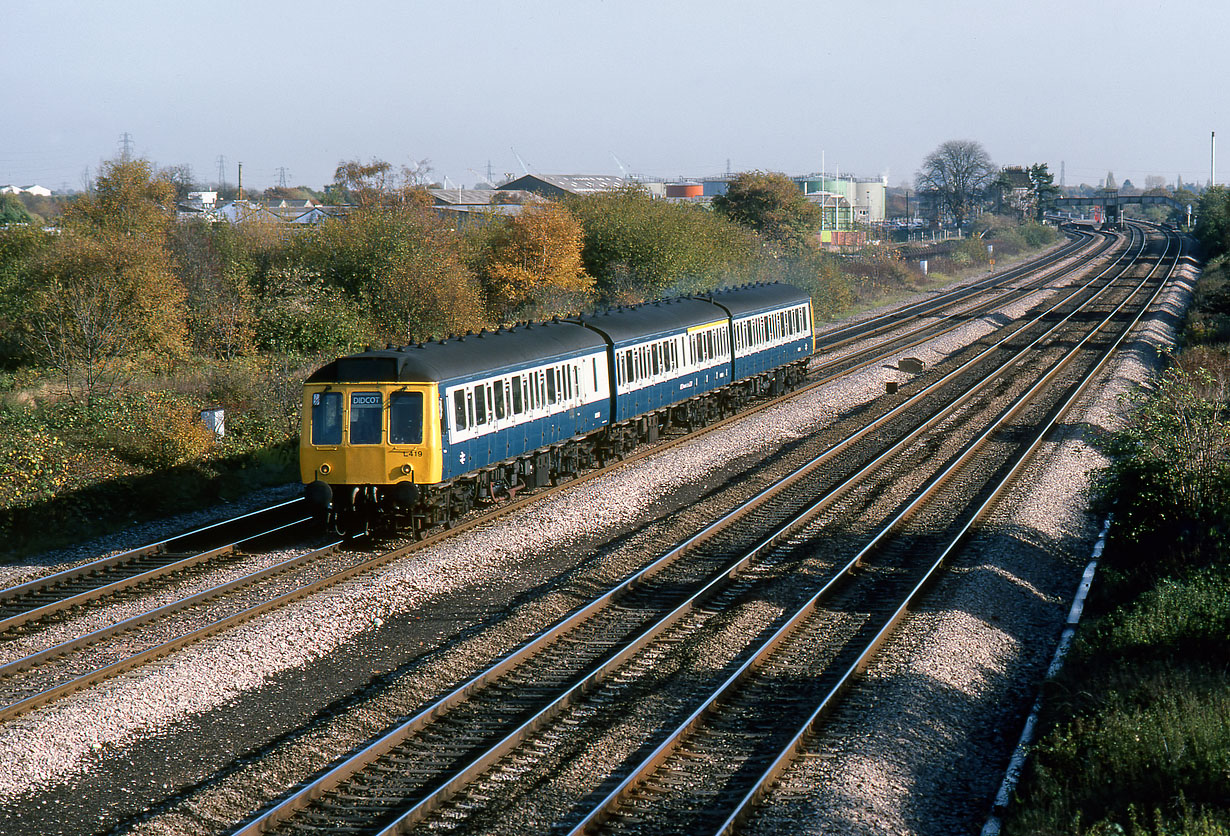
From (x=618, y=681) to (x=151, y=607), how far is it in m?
6.12

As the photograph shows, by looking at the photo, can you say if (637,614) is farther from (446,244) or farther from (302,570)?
(446,244)

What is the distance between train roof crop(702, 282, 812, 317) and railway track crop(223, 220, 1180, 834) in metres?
7.32

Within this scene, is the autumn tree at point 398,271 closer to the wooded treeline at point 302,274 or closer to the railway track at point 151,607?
the wooded treeline at point 302,274

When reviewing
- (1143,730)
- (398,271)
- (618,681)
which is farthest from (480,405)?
(398,271)

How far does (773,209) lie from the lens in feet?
218

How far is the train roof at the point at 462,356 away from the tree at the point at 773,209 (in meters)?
45.7

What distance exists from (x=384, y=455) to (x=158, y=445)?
6907 millimetres

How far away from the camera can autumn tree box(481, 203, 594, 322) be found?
4209 cm

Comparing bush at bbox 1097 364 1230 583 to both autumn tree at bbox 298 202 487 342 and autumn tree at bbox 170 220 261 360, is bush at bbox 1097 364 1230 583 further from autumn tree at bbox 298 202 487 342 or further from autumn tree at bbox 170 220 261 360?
autumn tree at bbox 170 220 261 360

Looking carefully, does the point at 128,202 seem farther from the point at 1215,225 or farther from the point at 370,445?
the point at 1215,225

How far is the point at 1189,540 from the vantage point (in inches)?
631

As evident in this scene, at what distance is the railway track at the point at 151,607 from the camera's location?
1186 cm

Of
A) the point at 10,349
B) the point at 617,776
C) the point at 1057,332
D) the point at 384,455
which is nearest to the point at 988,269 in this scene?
the point at 1057,332

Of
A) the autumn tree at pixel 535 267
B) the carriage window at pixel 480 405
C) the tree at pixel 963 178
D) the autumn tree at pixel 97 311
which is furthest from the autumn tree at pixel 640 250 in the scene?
the tree at pixel 963 178
